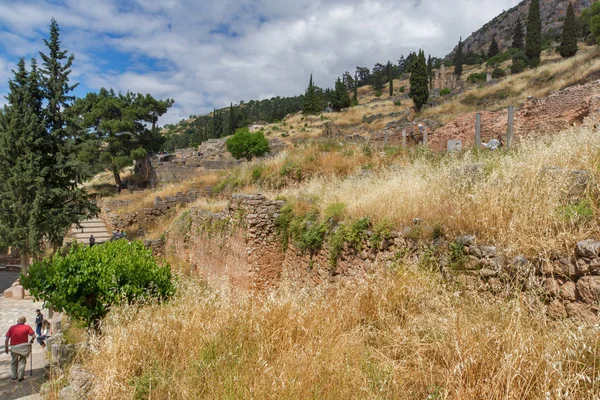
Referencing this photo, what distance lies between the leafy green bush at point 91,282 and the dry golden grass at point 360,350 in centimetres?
206

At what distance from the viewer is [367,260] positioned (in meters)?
5.86

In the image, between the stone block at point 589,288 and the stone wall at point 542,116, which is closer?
the stone block at point 589,288

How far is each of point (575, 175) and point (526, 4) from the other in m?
133

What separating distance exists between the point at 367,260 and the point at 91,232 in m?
24.9

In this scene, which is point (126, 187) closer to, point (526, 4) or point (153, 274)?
point (153, 274)

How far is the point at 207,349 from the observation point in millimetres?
3693

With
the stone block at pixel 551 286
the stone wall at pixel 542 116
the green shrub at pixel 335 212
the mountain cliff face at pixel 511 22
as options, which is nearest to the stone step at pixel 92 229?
the stone wall at pixel 542 116

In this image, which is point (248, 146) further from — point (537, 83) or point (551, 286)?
point (551, 286)

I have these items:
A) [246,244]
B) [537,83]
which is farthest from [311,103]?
[246,244]

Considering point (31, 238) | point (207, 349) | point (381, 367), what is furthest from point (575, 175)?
point (31, 238)

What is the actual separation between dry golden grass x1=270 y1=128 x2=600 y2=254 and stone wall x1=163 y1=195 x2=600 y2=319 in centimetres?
22

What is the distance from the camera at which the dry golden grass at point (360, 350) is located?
99.7 inches

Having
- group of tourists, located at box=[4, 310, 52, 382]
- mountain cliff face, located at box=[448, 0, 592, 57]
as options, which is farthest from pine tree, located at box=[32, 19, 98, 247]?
mountain cliff face, located at box=[448, 0, 592, 57]

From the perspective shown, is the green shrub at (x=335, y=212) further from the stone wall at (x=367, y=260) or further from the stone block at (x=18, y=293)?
the stone block at (x=18, y=293)
